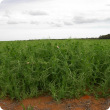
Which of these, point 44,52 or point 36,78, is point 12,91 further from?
point 44,52

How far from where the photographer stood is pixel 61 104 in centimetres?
276

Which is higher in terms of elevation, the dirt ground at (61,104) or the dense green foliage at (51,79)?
the dense green foliage at (51,79)

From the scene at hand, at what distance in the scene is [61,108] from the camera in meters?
2.66

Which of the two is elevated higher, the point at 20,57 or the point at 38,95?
the point at 20,57

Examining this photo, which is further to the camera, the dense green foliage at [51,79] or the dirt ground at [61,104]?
the dense green foliage at [51,79]

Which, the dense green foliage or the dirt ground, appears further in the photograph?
the dense green foliage

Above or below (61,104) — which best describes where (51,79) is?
above

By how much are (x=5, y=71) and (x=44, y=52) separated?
1163 millimetres

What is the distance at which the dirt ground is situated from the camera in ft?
8.82

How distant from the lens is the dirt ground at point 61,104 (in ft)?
8.82

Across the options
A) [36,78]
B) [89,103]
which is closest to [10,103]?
[36,78]

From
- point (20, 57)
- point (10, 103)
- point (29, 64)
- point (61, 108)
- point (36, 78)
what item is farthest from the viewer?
point (20, 57)

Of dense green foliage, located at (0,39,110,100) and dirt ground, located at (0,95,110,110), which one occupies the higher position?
dense green foliage, located at (0,39,110,100)

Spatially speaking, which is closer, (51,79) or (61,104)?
(61,104)
